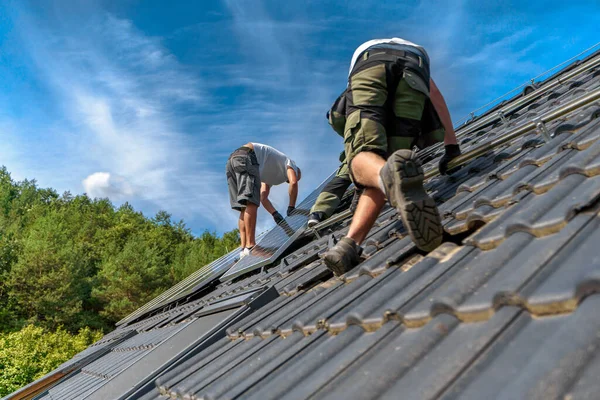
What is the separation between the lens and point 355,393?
126 centimetres

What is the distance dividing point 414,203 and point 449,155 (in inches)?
67.6

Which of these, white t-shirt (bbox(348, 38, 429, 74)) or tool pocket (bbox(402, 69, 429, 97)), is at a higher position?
white t-shirt (bbox(348, 38, 429, 74))

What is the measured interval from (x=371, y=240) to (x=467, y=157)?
1.07 meters

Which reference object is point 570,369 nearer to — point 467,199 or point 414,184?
point 414,184

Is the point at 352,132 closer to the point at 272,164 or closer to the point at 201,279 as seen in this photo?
the point at 272,164

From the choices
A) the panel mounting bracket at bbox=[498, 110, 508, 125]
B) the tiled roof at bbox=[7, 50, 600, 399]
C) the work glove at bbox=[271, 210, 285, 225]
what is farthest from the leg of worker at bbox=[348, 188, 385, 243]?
the work glove at bbox=[271, 210, 285, 225]

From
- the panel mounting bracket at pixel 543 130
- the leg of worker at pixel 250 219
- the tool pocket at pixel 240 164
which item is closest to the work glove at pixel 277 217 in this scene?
the leg of worker at pixel 250 219

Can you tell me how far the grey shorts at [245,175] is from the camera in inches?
253

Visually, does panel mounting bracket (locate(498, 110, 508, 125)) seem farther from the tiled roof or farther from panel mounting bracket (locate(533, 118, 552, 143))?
panel mounting bracket (locate(533, 118, 552, 143))

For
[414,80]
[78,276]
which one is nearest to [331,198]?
[414,80]

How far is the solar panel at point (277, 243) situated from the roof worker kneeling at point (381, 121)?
2.09m

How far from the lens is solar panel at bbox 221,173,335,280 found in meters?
5.03

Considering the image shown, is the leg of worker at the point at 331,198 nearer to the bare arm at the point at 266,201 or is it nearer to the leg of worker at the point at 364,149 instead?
the bare arm at the point at 266,201

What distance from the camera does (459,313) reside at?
51.3 inches
